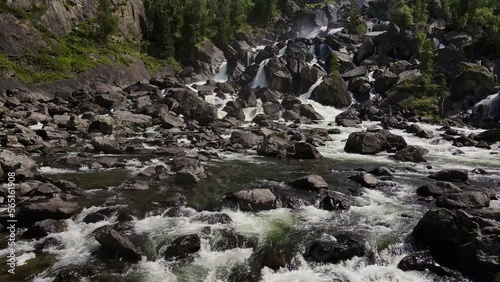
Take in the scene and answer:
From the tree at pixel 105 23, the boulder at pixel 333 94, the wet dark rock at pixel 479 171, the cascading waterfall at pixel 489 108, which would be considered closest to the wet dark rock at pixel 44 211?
the wet dark rock at pixel 479 171

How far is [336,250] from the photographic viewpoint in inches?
511

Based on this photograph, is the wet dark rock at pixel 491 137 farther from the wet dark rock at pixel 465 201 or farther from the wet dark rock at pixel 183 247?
the wet dark rock at pixel 183 247

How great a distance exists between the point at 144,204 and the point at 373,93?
175ft

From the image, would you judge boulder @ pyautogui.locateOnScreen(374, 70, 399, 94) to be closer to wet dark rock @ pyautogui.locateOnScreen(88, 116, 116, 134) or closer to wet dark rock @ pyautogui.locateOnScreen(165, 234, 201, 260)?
wet dark rock @ pyautogui.locateOnScreen(88, 116, 116, 134)

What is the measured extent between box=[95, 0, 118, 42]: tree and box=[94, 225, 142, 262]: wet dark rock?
57879 mm

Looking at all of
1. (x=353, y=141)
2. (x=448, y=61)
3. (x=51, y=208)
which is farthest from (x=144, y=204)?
(x=448, y=61)

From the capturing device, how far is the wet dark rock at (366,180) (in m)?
21.0

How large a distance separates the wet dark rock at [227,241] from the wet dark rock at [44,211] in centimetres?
624

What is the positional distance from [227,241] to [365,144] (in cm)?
2021

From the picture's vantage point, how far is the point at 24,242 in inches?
518

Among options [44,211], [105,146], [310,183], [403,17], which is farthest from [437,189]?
[403,17]

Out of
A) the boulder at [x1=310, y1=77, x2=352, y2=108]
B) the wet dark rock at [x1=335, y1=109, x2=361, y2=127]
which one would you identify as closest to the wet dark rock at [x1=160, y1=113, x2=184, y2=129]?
the wet dark rock at [x1=335, y1=109, x2=361, y2=127]

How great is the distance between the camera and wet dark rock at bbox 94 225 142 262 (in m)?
12.4

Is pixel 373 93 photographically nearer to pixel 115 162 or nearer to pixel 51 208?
pixel 115 162
